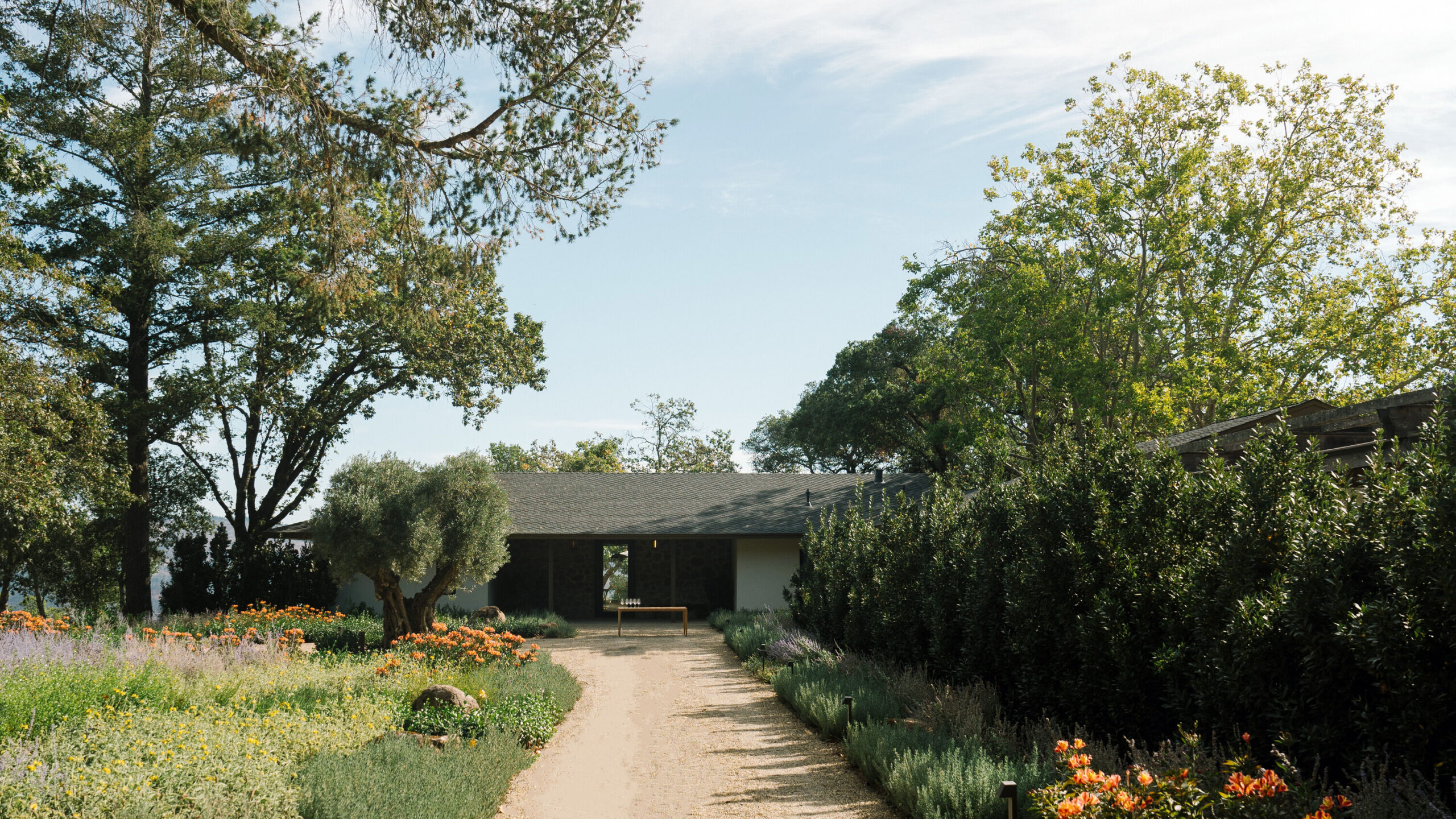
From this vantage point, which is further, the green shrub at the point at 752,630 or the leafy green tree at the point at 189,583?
the leafy green tree at the point at 189,583

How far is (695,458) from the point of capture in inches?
1849

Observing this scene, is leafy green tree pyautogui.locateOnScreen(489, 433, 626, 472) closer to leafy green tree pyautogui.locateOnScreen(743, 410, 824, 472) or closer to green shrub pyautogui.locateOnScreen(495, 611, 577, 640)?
leafy green tree pyautogui.locateOnScreen(743, 410, 824, 472)

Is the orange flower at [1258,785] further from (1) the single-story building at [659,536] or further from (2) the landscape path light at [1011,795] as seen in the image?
(1) the single-story building at [659,536]

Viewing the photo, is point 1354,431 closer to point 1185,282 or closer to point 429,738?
point 429,738

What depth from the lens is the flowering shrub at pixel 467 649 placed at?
37.7 ft

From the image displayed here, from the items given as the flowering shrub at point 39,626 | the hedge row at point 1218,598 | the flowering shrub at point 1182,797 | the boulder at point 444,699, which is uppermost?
the hedge row at point 1218,598

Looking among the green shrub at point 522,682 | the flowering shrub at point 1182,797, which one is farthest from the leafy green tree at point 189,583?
the flowering shrub at point 1182,797

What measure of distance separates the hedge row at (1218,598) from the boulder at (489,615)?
11.9m

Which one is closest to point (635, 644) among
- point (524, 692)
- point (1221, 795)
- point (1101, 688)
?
point (524, 692)

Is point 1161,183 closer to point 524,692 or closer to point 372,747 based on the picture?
point 524,692

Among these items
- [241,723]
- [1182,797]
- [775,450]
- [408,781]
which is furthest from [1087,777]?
[775,450]

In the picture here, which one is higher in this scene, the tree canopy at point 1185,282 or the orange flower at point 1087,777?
the tree canopy at point 1185,282

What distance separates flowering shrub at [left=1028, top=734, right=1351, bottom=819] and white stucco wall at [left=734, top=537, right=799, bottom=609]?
19.9 m

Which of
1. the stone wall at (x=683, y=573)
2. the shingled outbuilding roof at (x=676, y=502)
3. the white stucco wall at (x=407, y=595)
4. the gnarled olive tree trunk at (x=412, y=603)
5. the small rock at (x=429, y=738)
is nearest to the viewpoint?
the small rock at (x=429, y=738)
